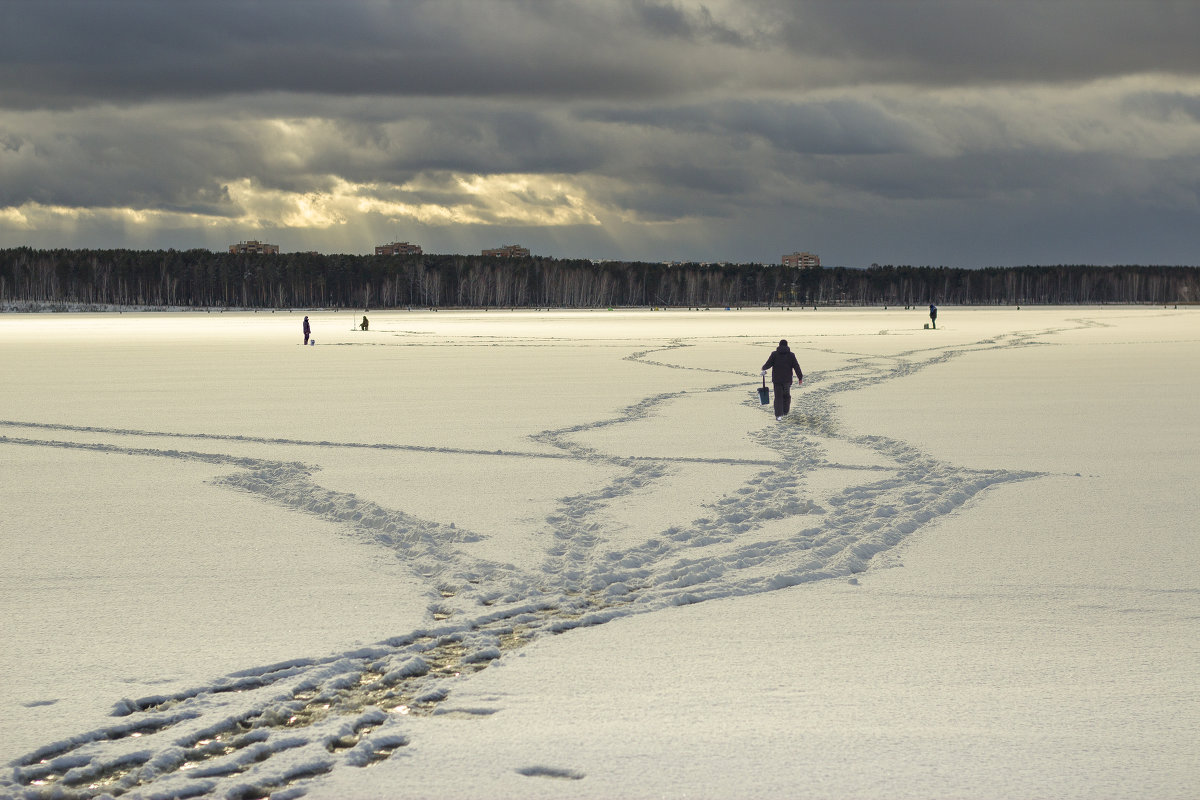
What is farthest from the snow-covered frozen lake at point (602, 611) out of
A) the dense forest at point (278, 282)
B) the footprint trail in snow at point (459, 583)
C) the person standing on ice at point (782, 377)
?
the dense forest at point (278, 282)

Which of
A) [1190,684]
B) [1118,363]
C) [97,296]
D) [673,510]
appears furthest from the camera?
[97,296]

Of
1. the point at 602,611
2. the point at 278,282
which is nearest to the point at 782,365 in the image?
the point at 602,611

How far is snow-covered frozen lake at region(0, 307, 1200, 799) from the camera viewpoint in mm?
4449

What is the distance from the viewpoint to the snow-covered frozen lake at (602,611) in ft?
14.6

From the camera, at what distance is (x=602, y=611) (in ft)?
21.5

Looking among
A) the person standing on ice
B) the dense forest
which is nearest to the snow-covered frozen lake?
the person standing on ice

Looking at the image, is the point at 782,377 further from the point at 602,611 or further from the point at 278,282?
the point at 278,282

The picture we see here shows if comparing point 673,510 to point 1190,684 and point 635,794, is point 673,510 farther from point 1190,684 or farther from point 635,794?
point 635,794

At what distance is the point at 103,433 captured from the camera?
15188 mm

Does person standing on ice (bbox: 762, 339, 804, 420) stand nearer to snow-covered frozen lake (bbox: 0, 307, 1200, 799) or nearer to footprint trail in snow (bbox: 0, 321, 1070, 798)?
snow-covered frozen lake (bbox: 0, 307, 1200, 799)

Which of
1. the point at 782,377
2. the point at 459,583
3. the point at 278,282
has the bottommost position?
the point at 459,583

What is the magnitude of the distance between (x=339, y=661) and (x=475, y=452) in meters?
7.66

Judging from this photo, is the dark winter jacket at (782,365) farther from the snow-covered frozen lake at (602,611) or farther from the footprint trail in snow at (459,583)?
the footprint trail in snow at (459,583)

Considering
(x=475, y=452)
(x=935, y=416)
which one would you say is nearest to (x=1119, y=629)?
(x=475, y=452)
